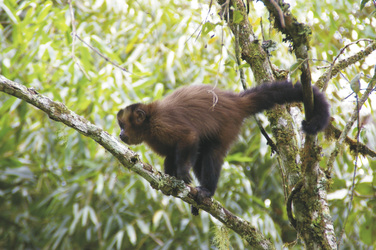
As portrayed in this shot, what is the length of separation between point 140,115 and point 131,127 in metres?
0.21

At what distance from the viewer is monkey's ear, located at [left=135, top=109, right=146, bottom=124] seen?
14.1ft

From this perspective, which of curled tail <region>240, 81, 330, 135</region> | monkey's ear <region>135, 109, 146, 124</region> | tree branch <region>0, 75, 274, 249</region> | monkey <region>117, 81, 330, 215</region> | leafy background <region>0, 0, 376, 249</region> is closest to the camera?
tree branch <region>0, 75, 274, 249</region>

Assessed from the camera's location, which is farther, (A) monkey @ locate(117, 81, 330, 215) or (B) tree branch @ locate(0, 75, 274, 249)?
(A) monkey @ locate(117, 81, 330, 215)

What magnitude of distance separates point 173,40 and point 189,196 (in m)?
3.90

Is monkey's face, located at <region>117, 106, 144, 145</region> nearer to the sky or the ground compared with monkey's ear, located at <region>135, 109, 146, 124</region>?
nearer to the ground

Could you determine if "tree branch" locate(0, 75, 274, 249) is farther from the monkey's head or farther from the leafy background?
the leafy background

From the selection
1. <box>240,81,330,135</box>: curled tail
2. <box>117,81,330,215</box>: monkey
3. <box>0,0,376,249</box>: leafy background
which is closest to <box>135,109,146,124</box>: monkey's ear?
<box>117,81,330,215</box>: monkey

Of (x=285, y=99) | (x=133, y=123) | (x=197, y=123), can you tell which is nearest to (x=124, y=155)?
(x=197, y=123)

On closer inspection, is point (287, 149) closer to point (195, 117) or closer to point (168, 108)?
point (195, 117)

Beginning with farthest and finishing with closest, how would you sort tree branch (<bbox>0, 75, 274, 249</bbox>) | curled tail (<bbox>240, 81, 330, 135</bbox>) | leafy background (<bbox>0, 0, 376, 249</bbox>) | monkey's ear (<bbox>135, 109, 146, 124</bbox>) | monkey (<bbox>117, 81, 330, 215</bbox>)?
leafy background (<bbox>0, 0, 376, 249</bbox>)
monkey's ear (<bbox>135, 109, 146, 124</bbox>)
monkey (<bbox>117, 81, 330, 215</bbox>)
curled tail (<bbox>240, 81, 330, 135</bbox>)
tree branch (<bbox>0, 75, 274, 249</bbox>)

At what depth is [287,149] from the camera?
3.50 m

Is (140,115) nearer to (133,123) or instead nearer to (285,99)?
(133,123)

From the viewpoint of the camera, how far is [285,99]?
3.74m

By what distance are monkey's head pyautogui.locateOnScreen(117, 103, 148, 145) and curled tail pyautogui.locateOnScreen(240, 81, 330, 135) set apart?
1.09 meters
